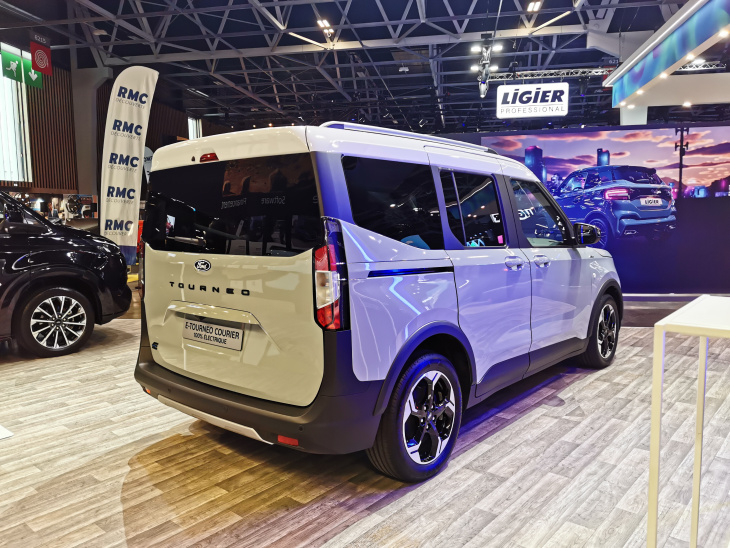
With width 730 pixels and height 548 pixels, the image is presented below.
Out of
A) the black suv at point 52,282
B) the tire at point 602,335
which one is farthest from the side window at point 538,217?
the black suv at point 52,282

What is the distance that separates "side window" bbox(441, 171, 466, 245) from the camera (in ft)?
8.96

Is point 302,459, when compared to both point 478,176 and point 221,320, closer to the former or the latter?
point 221,320

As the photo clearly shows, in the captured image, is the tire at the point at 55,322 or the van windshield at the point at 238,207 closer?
the van windshield at the point at 238,207

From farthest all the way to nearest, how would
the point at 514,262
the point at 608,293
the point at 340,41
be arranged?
the point at 340,41 < the point at 608,293 < the point at 514,262

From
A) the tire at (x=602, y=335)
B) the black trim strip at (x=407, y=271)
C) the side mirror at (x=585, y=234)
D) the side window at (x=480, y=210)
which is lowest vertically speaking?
the tire at (x=602, y=335)

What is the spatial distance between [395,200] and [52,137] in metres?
12.3

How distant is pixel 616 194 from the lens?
26.6 feet

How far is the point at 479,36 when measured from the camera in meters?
10.9

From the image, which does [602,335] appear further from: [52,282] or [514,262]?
[52,282]

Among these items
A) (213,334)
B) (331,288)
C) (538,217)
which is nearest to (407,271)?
(331,288)

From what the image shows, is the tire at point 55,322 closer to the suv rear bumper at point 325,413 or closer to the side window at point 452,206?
the suv rear bumper at point 325,413

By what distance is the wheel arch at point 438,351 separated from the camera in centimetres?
232

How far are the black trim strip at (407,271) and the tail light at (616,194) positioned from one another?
6.46 metres

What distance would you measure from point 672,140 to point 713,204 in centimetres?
121
